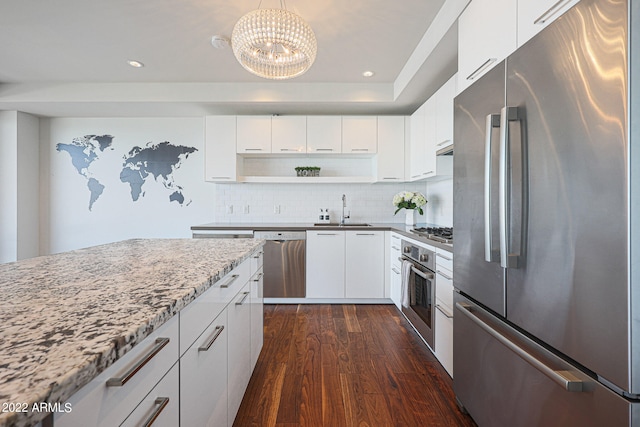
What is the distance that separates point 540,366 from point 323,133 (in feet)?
10.2

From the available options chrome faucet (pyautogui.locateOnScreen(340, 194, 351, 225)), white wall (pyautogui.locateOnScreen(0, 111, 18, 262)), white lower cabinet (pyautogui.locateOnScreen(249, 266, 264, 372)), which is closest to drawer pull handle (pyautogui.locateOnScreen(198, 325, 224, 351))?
white lower cabinet (pyautogui.locateOnScreen(249, 266, 264, 372))

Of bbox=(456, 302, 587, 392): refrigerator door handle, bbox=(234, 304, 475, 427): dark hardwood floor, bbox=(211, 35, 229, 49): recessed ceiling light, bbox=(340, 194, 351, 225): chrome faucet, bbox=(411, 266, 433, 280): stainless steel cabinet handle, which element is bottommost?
bbox=(234, 304, 475, 427): dark hardwood floor

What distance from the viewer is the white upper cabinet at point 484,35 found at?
4.33ft

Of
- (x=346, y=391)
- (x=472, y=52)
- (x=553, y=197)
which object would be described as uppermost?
(x=472, y=52)

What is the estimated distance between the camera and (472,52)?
1646 mm

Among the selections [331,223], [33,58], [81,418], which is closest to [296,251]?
[331,223]

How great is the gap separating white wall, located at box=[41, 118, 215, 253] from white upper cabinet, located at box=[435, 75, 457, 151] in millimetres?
2963

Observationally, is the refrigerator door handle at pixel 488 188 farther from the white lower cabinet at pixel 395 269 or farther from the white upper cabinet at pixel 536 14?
the white lower cabinet at pixel 395 269

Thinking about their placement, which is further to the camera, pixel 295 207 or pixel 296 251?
pixel 295 207

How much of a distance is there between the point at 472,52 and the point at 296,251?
8.10 feet

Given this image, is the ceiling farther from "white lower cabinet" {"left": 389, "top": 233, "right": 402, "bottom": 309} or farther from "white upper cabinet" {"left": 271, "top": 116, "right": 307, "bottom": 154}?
"white lower cabinet" {"left": 389, "top": 233, "right": 402, "bottom": 309}

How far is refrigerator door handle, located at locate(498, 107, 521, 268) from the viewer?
112 cm

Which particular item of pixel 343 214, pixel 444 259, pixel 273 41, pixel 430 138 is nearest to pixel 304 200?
pixel 343 214

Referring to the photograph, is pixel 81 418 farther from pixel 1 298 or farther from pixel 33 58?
pixel 33 58
